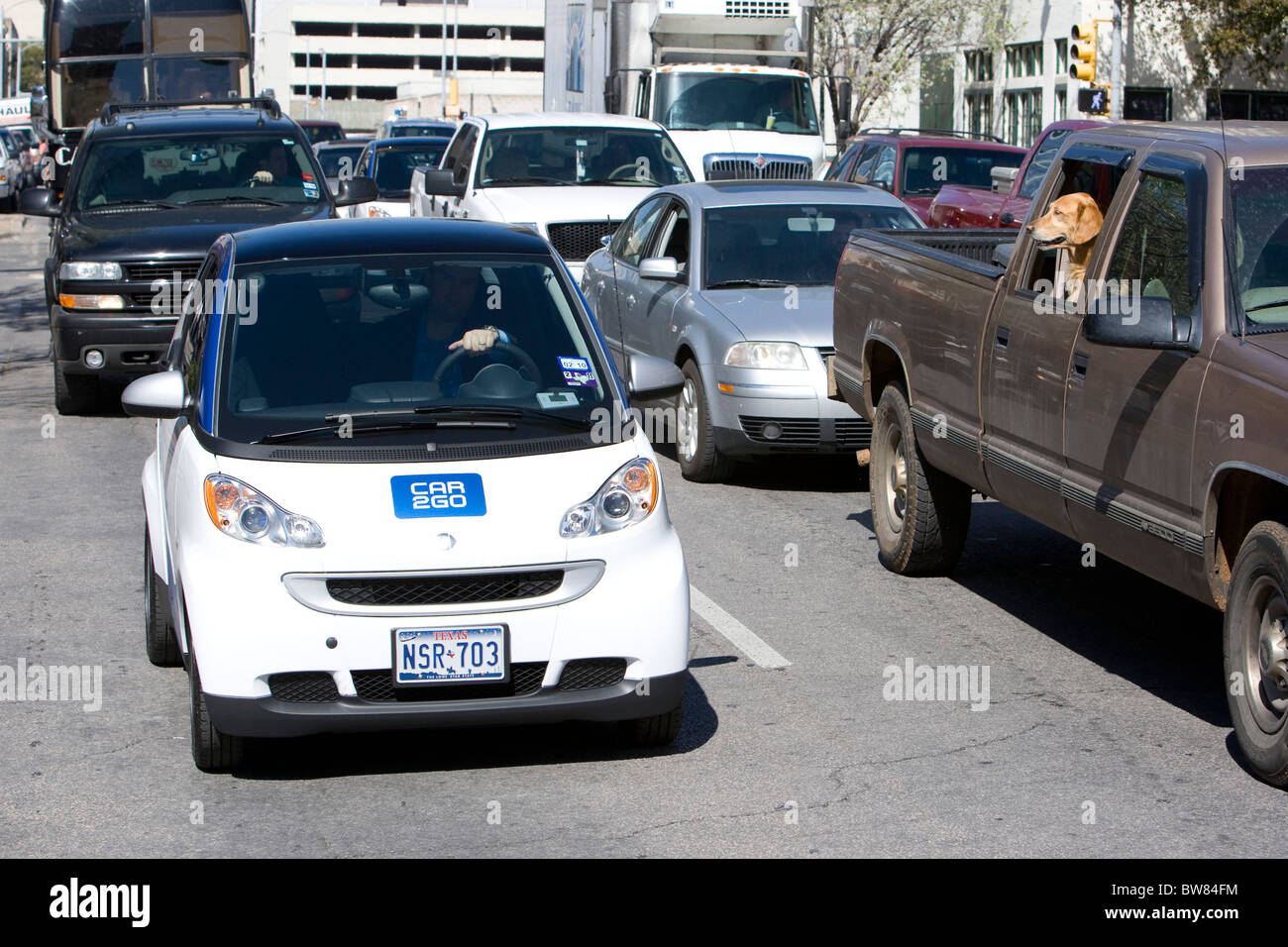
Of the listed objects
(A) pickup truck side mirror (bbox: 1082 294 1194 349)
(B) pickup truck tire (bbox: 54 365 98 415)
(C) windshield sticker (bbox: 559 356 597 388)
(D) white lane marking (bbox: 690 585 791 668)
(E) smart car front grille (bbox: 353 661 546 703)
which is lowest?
(B) pickup truck tire (bbox: 54 365 98 415)

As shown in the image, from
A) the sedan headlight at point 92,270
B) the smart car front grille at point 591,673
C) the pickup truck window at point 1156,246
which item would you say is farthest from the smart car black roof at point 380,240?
the sedan headlight at point 92,270

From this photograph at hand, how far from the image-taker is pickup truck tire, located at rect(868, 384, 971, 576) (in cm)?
879

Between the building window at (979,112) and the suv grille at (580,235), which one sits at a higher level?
the building window at (979,112)

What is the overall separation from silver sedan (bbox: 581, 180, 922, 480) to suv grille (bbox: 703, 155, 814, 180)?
9167mm

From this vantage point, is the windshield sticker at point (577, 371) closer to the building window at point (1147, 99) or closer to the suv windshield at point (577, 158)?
the suv windshield at point (577, 158)

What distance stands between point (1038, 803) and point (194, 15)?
25.4m

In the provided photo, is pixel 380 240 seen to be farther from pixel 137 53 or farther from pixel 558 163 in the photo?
pixel 137 53

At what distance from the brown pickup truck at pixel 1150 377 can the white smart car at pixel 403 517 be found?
1.69 meters

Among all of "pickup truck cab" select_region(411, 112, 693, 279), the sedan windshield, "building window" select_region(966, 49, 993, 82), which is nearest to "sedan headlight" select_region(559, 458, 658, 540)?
the sedan windshield

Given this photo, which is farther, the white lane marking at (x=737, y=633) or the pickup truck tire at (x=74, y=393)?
the pickup truck tire at (x=74, y=393)

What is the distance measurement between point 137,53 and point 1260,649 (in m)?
25.0

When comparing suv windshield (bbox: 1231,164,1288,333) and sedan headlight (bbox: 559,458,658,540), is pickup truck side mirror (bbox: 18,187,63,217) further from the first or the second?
suv windshield (bbox: 1231,164,1288,333)

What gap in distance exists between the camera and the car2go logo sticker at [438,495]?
566 cm

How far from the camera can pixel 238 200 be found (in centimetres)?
1463
